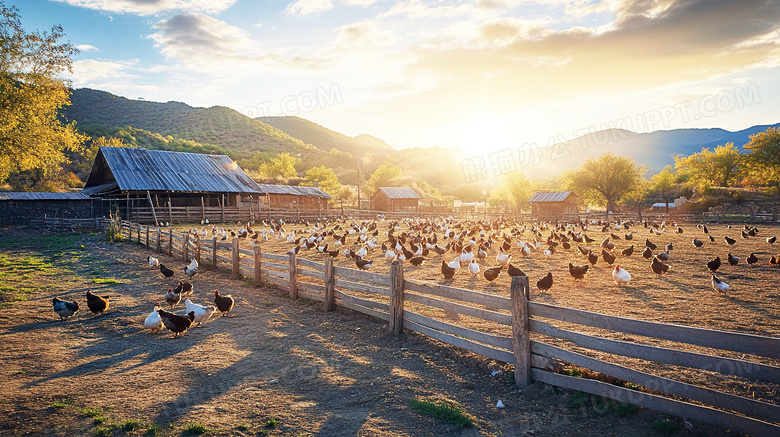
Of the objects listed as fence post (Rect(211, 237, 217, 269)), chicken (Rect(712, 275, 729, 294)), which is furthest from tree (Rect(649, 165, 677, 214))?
fence post (Rect(211, 237, 217, 269))

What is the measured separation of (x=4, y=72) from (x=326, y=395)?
64.3ft

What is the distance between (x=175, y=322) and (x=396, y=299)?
4389mm

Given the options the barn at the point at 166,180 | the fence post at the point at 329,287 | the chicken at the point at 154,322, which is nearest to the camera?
the chicken at the point at 154,322

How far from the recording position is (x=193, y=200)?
130 ft

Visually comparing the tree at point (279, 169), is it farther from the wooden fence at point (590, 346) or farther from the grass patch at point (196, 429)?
the grass patch at point (196, 429)

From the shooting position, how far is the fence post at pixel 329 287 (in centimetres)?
948

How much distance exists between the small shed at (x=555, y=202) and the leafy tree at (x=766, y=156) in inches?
817

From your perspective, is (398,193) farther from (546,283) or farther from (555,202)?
(546,283)

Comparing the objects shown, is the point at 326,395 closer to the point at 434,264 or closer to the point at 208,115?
the point at 434,264

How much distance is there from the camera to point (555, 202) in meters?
55.1

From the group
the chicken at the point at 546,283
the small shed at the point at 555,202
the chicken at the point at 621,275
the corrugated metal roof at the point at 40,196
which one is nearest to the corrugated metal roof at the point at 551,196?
the small shed at the point at 555,202

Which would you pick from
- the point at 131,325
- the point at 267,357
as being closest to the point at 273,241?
the point at 131,325

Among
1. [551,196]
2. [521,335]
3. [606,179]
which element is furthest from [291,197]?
[521,335]

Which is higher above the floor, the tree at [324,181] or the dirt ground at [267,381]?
the tree at [324,181]
